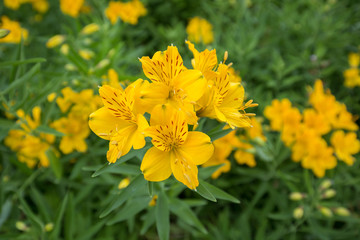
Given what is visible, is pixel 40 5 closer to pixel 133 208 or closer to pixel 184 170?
pixel 133 208

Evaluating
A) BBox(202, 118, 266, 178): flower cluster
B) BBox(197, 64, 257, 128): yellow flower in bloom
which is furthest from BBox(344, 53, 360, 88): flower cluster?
BBox(197, 64, 257, 128): yellow flower in bloom

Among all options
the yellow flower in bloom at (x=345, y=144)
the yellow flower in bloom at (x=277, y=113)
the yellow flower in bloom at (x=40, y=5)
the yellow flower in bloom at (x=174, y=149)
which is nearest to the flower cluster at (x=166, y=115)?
the yellow flower in bloom at (x=174, y=149)

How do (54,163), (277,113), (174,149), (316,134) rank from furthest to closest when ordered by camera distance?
(277,113), (316,134), (54,163), (174,149)

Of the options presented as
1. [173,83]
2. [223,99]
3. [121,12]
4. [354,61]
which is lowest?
[354,61]

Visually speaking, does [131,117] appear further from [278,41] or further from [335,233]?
[278,41]

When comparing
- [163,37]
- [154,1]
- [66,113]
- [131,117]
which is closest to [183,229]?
[66,113]

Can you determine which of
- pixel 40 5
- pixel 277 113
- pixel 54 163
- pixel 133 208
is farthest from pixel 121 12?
pixel 133 208

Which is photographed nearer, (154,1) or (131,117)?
(131,117)

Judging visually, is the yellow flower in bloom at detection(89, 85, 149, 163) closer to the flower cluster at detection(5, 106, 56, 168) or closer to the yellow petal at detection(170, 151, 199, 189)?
the yellow petal at detection(170, 151, 199, 189)

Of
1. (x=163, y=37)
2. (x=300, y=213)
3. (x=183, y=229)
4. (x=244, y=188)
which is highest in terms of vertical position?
(x=163, y=37)
